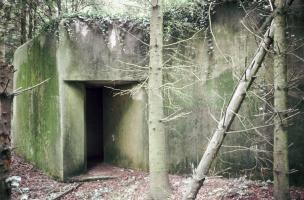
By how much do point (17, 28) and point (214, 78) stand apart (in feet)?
26.2

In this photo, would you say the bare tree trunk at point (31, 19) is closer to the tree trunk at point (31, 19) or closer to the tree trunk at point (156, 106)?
the tree trunk at point (31, 19)

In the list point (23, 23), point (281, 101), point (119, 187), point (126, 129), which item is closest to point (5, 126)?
point (281, 101)

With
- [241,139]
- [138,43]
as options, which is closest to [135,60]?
[138,43]

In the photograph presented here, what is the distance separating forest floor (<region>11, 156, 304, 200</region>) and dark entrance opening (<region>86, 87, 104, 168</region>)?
1.13m

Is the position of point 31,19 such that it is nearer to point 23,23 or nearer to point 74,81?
point 23,23

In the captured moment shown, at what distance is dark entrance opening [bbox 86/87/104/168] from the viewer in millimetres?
10422

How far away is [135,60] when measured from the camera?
864cm

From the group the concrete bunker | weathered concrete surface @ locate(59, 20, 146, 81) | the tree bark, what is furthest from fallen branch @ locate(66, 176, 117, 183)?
the tree bark

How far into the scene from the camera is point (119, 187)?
7906 mm

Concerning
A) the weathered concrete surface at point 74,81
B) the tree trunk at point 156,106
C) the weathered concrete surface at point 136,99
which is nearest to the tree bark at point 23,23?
the weathered concrete surface at point 136,99

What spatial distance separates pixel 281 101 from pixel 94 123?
261 inches

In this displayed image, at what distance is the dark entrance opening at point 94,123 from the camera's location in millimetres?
10422

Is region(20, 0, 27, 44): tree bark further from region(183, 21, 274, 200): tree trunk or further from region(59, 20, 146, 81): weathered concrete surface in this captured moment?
region(183, 21, 274, 200): tree trunk

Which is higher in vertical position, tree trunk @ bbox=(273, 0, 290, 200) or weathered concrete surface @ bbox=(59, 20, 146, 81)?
weathered concrete surface @ bbox=(59, 20, 146, 81)
